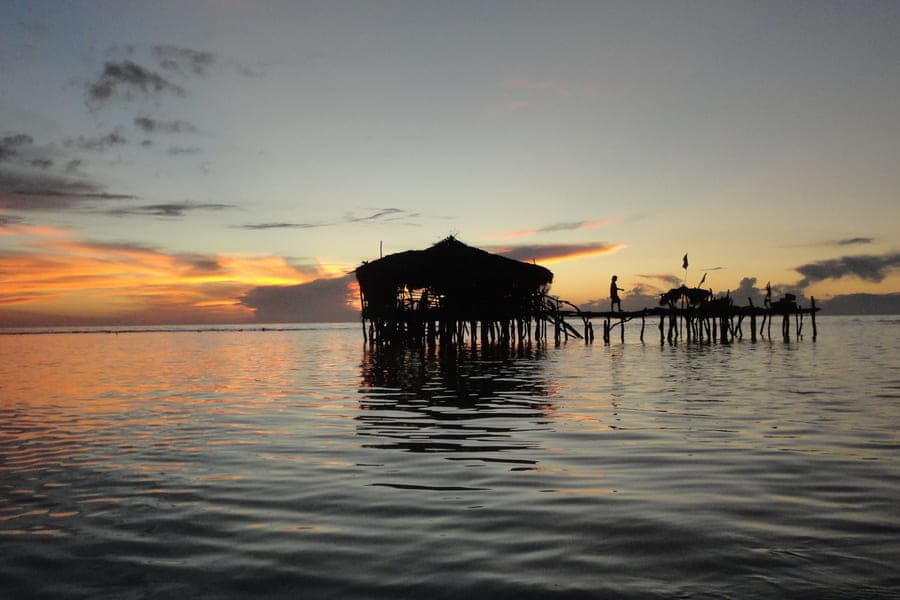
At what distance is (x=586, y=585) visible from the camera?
5309 millimetres

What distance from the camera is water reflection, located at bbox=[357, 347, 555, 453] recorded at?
12359mm

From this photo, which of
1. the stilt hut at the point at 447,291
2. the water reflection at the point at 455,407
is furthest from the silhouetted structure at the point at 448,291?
the water reflection at the point at 455,407

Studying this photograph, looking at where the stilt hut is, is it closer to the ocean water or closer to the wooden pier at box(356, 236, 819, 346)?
the wooden pier at box(356, 236, 819, 346)

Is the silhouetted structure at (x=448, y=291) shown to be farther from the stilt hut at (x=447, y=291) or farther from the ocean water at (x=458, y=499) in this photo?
the ocean water at (x=458, y=499)

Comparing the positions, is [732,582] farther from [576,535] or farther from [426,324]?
[426,324]

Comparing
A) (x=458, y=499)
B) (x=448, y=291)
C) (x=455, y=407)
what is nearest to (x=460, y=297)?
(x=448, y=291)

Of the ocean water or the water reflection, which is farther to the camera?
the water reflection

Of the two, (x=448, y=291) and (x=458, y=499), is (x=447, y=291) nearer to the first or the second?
(x=448, y=291)

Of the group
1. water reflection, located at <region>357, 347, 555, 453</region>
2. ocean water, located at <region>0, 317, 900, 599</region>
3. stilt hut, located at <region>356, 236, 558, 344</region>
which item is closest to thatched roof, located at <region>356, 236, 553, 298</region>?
stilt hut, located at <region>356, 236, 558, 344</region>

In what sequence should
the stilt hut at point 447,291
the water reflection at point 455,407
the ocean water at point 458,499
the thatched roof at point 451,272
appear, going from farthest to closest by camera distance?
the stilt hut at point 447,291, the thatched roof at point 451,272, the water reflection at point 455,407, the ocean water at point 458,499

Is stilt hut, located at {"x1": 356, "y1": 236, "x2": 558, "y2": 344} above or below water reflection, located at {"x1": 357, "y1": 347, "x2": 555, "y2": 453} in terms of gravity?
above

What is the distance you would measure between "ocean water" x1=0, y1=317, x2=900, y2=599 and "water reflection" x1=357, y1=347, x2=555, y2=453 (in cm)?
13

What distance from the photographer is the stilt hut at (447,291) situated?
47531mm

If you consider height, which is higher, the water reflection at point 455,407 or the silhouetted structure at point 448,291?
the silhouetted structure at point 448,291
